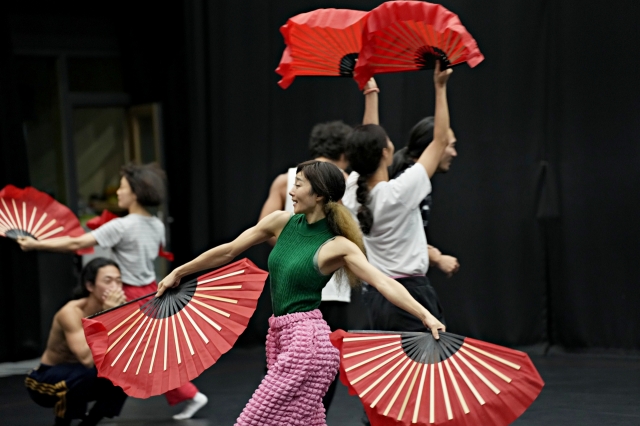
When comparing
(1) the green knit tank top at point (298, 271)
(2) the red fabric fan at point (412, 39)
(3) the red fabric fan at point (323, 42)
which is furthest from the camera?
(3) the red fabric fan at point (323, 42)

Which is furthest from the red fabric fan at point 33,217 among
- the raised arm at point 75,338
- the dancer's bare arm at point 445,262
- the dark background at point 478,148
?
the dark background at point 478,148

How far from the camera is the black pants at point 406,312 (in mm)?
3885

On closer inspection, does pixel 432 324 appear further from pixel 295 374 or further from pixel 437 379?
pixel 295 374

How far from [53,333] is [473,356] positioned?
2.57 meters

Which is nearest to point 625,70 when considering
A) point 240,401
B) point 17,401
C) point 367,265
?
point 240,401

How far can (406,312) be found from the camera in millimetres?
3902

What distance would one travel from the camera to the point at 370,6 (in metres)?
6.86

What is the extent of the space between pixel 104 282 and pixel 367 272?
80.1 inches

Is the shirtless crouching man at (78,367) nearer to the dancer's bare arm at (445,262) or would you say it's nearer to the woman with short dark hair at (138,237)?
the woman with short dark hair at (138,237)

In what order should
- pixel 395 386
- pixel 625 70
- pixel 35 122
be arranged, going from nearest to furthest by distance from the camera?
pixel 395 386 → pixel 625 70 → pixel 35 122

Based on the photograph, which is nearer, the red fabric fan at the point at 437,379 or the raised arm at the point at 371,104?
the red fabric fan at the point at 437,379

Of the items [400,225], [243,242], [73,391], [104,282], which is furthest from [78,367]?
[400,225]

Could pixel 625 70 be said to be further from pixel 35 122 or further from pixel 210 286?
pixel 35 122

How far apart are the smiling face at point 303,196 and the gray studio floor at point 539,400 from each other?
1899 millimetres
